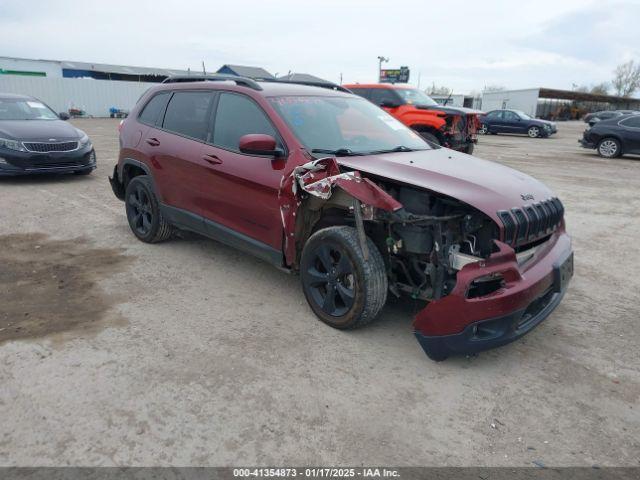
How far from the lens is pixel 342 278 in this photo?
3.48 meters

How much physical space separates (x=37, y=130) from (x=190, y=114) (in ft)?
18.0

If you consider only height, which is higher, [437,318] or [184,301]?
[437,318]

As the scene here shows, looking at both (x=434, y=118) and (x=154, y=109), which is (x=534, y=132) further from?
(x=154, y=109)

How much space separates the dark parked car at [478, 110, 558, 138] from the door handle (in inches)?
919

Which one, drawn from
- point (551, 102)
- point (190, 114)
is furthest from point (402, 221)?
point (551, 102)

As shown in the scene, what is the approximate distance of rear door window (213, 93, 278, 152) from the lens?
4.00 meters

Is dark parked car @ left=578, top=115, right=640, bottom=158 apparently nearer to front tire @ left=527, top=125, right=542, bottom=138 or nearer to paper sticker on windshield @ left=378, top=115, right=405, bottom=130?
front tire @ left=527, top=125, right=542, bottom=138

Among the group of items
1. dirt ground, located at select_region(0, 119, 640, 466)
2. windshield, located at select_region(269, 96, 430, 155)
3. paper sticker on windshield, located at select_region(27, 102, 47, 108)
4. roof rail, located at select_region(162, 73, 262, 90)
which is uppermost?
roof rail, located at select_region(162, 73, 262, 90)

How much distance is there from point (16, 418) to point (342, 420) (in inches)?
68.3

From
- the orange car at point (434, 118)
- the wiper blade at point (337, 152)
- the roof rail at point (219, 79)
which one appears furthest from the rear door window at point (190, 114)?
the orange car at point (434, 118)

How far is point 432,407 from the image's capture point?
277 cm

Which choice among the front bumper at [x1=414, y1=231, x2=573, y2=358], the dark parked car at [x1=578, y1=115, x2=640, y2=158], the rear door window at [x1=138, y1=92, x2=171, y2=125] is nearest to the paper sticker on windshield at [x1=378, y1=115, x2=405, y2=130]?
the front bumper at [x1=414, y1=231, x2=573, y2=358]

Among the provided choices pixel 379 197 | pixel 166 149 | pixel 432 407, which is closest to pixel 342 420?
pixel 432 407

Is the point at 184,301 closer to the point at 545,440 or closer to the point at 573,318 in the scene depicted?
the point at 545,440
